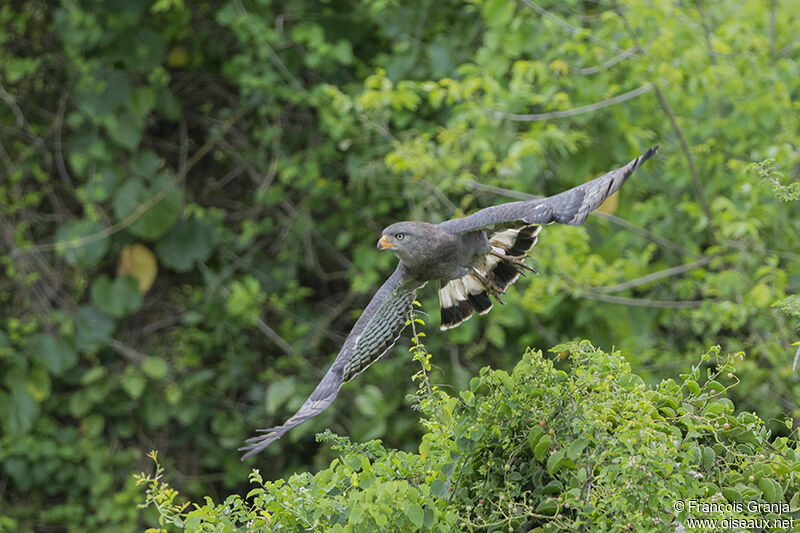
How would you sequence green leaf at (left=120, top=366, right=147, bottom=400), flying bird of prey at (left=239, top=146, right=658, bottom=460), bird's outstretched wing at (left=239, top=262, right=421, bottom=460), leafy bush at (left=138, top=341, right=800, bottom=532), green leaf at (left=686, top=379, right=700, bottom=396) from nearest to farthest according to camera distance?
leafy bush at (left=138, top=341, right=800, bottom=532) → green leaf at (left=686, top=379, right=700, bottom=396) → flying bird of prey at (left=239, top=146, right=658, bottom=460) → bird's outstretched wing at (left=239, top=262, right=421, bottom=460) → green leaf at (left=120, top=366, right=147, bottom=400)

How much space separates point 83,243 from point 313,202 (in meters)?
1.58

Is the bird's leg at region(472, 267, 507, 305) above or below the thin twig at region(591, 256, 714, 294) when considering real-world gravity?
above

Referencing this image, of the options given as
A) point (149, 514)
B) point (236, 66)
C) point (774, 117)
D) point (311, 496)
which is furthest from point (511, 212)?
point (149, 514)

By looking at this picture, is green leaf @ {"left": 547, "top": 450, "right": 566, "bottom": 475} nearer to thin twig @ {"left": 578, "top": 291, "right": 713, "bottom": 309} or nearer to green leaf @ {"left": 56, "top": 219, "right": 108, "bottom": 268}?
thin twig @ {"left": 578, "top": 291, "right": 713, "bottom": 309}

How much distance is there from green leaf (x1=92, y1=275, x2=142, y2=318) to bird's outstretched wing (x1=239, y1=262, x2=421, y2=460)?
3433 millimetres

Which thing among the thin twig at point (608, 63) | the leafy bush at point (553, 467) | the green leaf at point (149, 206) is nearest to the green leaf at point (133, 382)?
the green leaf at point (149, 206)

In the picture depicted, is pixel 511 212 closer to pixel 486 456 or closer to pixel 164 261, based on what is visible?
pixel 486 456

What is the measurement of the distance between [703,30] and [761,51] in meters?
0.40

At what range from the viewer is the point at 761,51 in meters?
6.04

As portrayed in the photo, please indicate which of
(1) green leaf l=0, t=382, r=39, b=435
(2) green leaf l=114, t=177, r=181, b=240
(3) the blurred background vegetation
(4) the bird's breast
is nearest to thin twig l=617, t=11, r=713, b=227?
(3) the blurred background vegetation

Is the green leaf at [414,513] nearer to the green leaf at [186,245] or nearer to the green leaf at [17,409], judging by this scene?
the green leaf at [186,245]

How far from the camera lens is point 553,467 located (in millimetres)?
2170

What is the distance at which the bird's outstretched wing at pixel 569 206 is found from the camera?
282cm

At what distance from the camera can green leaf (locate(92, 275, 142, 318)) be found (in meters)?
6.69
